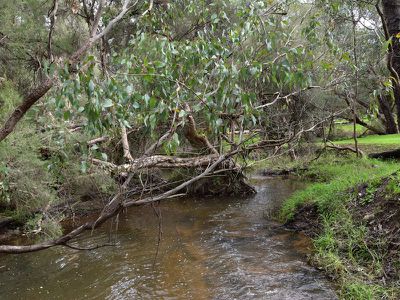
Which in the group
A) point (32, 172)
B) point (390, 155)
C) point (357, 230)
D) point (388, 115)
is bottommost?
point (357, 230)

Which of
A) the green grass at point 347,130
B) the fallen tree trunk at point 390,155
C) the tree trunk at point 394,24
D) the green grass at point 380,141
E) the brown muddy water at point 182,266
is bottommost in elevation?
the brown muddy water at point 182,266

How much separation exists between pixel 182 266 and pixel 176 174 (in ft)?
18.3

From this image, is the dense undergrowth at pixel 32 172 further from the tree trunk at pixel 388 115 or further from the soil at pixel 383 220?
the tree trunk at pixel 388 115

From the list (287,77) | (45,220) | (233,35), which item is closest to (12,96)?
(45,220)

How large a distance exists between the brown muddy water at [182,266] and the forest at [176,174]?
4 centimetres

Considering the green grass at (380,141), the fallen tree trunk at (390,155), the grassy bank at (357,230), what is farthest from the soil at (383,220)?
the green grass at (380,141)

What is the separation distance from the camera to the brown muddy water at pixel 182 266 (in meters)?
5.43

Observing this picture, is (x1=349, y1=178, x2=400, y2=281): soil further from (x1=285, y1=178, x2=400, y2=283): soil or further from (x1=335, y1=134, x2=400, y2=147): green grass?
(x1=335, y1=134, x2=400, y2=147): green grass

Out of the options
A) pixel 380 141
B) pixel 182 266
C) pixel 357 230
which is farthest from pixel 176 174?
pixel 380 141

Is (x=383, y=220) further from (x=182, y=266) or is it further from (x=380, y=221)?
(x=182, y=266)

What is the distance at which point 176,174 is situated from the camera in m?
11.8

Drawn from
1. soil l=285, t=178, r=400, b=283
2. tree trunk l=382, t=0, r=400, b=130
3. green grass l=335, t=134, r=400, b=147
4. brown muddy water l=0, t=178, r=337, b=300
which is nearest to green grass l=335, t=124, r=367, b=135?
green grass l=335, t=134, r=400, b=147

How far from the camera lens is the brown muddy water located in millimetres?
5426

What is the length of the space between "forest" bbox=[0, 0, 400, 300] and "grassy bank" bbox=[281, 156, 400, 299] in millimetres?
28
